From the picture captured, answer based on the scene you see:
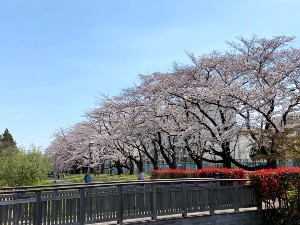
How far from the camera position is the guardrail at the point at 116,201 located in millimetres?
10266

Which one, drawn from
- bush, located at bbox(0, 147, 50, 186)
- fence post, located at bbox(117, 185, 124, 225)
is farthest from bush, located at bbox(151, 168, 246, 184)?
bush, located at bbox(0, 147, 50, 186)

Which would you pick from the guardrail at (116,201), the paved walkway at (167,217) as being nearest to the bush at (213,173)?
the guardrail at (116,201)

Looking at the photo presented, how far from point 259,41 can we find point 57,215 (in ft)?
71.7

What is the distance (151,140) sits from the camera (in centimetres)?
3953

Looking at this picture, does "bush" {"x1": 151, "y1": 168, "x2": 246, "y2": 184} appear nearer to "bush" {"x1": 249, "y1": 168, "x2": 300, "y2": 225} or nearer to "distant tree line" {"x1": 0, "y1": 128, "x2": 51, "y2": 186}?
"bush" {"x1": 249, "y1": 168, "x2": 300, "y2": 225}

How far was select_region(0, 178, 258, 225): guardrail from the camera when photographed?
10266 mm

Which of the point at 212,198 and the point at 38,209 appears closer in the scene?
the point at 38,209

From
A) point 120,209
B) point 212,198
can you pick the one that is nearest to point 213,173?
point 212,198

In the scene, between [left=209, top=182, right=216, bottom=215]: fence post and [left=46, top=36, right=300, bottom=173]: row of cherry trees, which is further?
[left=46, top=36, right=300, bottom=173]: row of cherry trees

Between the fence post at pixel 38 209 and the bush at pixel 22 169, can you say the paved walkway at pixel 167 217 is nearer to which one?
the fence post at pixel 38 209

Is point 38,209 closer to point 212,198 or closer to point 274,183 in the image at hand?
point 212,198

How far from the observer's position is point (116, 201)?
1175 centimetres

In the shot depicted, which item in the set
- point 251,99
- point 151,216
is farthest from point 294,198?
point 251,99

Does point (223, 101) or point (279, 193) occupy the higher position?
point (223, 101)
